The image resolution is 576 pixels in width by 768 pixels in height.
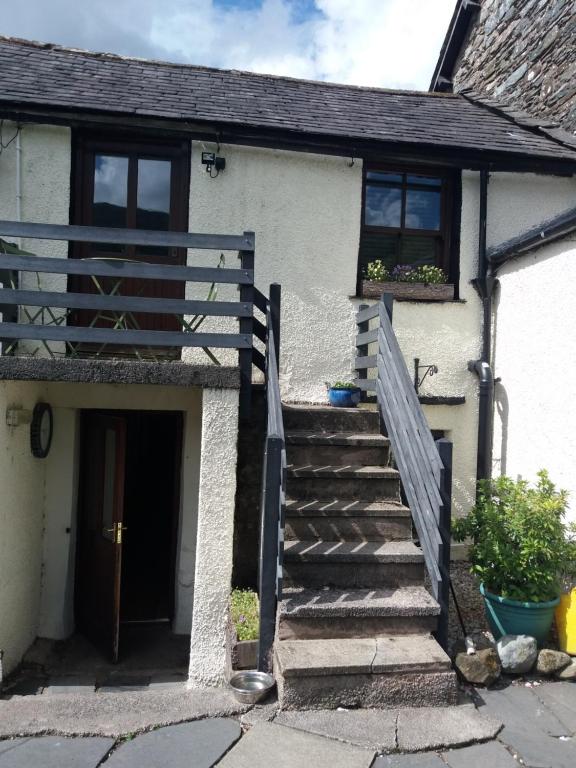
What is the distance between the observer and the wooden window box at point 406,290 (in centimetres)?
633

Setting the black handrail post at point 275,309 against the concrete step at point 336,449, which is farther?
the black handrail post at point 275,309

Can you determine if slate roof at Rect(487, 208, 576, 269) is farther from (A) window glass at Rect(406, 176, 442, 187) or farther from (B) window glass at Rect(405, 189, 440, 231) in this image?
(A) window glass at Rect(406, 176, 442, 187)

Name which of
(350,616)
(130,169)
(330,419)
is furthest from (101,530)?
(130,169)

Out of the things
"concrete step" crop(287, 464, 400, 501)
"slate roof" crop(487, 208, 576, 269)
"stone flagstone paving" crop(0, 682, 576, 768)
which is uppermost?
"slate roof" crop(487, 208, 576, 269)

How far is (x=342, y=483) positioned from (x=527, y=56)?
22.9 ft

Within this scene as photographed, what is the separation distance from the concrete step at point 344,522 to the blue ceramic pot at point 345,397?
137 centimetres

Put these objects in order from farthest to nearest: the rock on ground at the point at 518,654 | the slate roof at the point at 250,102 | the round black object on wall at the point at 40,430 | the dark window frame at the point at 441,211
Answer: the dark window frame at the point at 441,211
the slate roof at the point at 250,102
the round black object on wall at the point at 40,430
the rock on ground at the point at 518,654

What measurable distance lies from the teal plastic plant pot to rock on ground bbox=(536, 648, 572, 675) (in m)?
0.27

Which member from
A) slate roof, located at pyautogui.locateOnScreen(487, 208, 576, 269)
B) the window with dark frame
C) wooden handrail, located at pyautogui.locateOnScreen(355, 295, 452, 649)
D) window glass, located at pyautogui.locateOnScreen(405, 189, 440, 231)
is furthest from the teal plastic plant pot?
window glass, located at pyautogui.locateOnScreen(405, 189, 440, 231)

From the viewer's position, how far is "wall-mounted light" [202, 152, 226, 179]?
6.05 m

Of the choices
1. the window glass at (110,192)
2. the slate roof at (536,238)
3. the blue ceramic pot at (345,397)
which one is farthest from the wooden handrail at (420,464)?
the window glass at (110,192)

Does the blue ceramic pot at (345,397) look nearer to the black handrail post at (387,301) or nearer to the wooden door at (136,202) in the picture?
→ the black handrail post at (387,301)

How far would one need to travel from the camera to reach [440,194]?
6.75 meters

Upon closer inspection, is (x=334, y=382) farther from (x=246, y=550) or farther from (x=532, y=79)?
(x=532, y=79)
